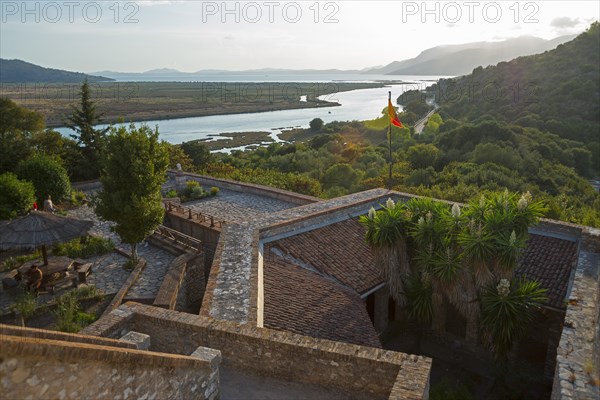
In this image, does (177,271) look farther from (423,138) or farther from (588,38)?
(588,38)

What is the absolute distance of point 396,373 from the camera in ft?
21.3

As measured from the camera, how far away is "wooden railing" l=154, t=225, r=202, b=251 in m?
15.9

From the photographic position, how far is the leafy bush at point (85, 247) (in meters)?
15.5

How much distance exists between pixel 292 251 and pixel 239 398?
19.8 ft

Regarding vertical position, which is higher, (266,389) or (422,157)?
(422,157)

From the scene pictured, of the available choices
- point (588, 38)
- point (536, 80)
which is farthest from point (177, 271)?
point (588, 38)

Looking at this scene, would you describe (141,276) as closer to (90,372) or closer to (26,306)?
(26,306)

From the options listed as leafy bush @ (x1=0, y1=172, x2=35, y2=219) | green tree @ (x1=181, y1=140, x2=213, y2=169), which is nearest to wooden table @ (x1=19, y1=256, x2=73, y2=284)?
leafy bush @ (x1=0, y1=172, x2=35, y2=219)

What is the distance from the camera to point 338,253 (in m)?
13.0

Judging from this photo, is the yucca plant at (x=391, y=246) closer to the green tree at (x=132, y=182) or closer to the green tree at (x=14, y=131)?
the green tree at (x=132, y=182)

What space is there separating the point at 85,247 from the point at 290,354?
37.6ft

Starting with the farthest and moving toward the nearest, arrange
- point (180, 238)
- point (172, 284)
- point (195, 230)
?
point (195, 230)
point (180, 238)
point (172, 284)

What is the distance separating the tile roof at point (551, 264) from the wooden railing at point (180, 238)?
998 centimetres

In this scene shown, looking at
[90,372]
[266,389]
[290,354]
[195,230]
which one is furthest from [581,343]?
[195,230]
